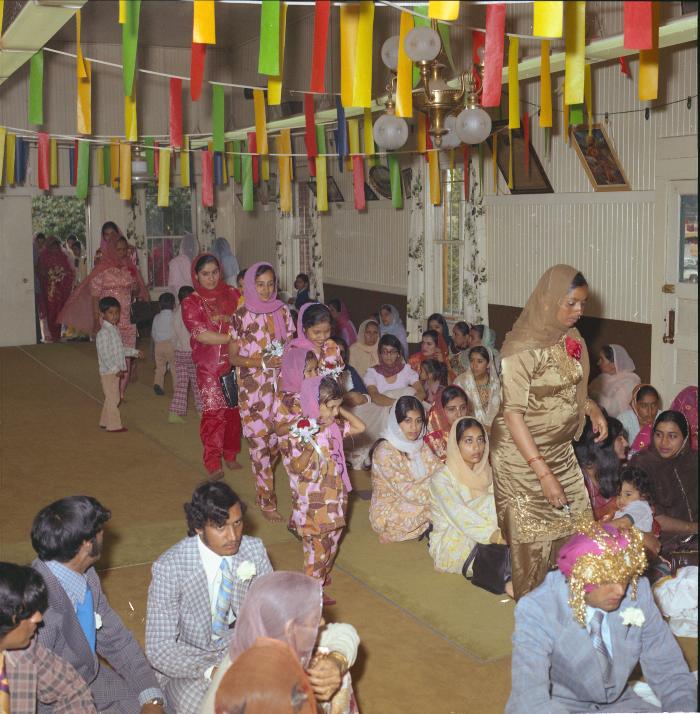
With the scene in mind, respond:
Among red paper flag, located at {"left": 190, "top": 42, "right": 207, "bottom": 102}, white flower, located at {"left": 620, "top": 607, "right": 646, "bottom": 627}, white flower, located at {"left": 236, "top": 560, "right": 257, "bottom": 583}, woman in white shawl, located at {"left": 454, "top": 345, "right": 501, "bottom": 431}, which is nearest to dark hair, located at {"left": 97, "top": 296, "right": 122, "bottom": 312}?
woman in white shawl, located at {"left": 454, "top": 345, "right": 501, "bottom": 431}

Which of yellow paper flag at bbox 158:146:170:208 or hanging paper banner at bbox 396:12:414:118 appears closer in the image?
hanging paper banner at bbox 396:12:414:118

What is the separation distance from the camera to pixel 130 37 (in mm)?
3980

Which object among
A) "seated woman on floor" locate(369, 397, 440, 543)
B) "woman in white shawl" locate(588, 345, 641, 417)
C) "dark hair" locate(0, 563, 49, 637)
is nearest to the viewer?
"dark hair" locate(0, 563, 49, 637)

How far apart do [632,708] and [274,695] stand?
1368 mm

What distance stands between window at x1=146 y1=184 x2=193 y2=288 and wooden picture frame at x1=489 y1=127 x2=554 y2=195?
309 inches

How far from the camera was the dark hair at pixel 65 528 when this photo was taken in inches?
128

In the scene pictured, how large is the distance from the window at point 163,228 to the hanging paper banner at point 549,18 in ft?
42.6

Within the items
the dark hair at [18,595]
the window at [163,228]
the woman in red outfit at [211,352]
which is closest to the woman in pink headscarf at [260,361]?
the woman in red outfit at [211,352]

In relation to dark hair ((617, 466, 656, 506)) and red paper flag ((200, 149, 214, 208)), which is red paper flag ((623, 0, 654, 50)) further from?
red paper flag ((200, 149, 214, 208))

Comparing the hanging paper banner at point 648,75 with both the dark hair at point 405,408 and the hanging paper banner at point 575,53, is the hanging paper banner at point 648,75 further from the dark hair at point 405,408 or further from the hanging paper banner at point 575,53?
the dark hair at point 405,408

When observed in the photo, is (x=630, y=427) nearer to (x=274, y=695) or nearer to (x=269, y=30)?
(x=269, y=30)

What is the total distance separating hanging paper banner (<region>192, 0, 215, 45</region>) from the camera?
3315 millimetres

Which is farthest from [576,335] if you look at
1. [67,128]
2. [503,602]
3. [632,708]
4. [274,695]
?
[67,128]

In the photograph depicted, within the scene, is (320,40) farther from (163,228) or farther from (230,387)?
(163,228)
